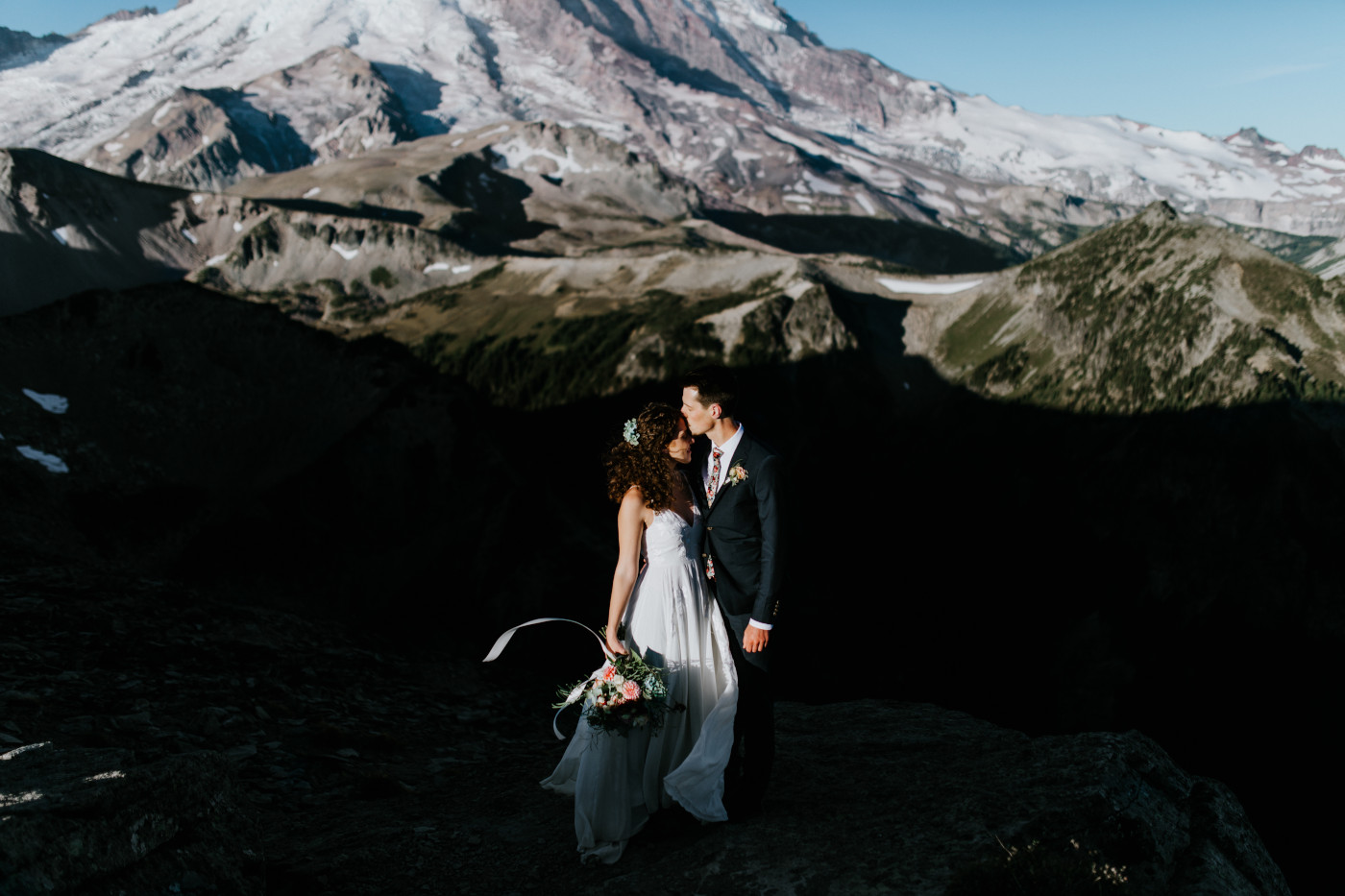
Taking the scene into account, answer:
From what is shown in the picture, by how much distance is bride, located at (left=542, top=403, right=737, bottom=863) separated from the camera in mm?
7254

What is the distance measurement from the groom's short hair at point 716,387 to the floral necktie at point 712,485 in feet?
1.49

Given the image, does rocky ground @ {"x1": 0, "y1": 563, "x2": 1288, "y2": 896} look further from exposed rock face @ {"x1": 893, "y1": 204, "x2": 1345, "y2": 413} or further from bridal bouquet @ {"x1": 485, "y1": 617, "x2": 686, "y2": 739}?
exposed rock face @ {"x1": 893, "y1": 204, "x2": 1345, "y2": 413}

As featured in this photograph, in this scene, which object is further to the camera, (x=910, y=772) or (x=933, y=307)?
(x=933, y=307)

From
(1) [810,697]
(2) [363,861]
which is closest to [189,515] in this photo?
(1) [810,697]

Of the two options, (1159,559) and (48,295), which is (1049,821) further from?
(48,295)

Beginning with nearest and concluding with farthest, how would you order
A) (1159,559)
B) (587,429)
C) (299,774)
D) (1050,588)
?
(299,774), (1159,559), (1050,588), (587,429)

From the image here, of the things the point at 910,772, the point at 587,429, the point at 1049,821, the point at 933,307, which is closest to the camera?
the point at 1049,821

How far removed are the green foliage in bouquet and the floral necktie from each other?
1093mm

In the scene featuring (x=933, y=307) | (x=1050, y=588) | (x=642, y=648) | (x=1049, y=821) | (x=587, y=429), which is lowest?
(x=1050, y=588)

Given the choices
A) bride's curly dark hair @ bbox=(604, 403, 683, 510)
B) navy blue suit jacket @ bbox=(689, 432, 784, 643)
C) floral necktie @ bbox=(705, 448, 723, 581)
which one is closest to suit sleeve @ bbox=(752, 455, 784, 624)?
navy blue suit jacket @ bbox=(689, 432, 784, 643)

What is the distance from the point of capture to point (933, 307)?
360ft

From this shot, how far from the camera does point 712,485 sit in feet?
24.9

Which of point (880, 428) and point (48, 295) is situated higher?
point (48, 295)

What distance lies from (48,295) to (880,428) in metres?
154
